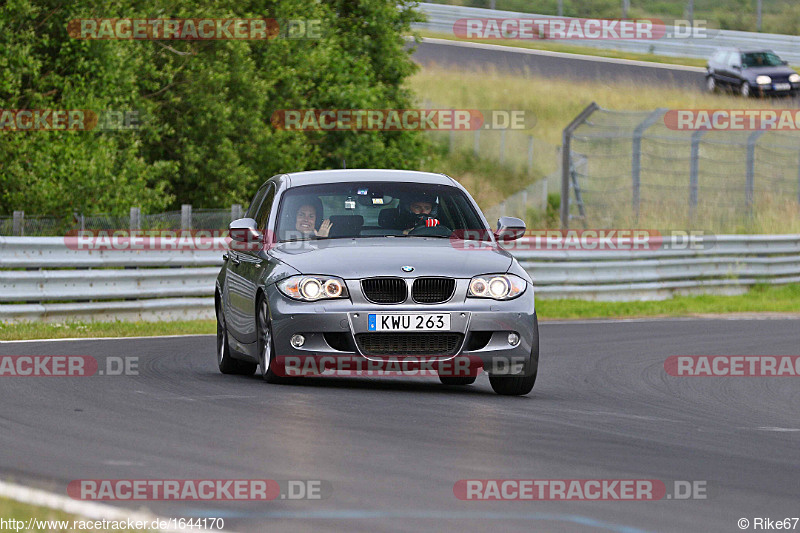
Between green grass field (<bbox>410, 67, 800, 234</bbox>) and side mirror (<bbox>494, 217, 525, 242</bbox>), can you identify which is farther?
green grass field (<bbox>410, 67, 800, 234</bbox>)

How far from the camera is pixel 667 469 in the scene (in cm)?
698

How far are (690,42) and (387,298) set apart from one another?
1810 inches

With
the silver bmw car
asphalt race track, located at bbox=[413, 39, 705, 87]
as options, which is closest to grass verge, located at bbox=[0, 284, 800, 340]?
the silver bmw car

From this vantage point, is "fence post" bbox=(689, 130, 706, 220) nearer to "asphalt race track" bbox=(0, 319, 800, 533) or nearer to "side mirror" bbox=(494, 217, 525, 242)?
"asphalt race track" bbox=(0, 319, 800, 533)

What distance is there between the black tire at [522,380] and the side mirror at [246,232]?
6.83ft

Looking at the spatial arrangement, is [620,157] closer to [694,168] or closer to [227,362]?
[694,168]

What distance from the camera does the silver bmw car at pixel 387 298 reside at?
9.90 m

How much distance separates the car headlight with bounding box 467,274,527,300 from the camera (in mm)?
10023

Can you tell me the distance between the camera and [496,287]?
10.1m

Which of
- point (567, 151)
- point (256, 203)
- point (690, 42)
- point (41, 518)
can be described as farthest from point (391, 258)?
point (690, 42)

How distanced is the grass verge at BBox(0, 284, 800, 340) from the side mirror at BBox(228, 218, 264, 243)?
4512mm

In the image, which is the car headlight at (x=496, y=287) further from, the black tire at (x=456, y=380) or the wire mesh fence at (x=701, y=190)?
the wire mesh fence at (x=701, y=190)

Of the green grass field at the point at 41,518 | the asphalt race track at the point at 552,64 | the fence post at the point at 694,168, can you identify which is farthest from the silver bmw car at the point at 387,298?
the asphalt race track at the point at 552,64

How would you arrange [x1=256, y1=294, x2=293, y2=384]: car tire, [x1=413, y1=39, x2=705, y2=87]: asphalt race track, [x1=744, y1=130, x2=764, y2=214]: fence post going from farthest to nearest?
[x1=413, y1=39, x2=705, y2=87]: asphalt race track < [x1=744, y1=130, x2=764, y2=214]: fence post < [x1=256, y1=294, x2=293, y2=384]: car tire
